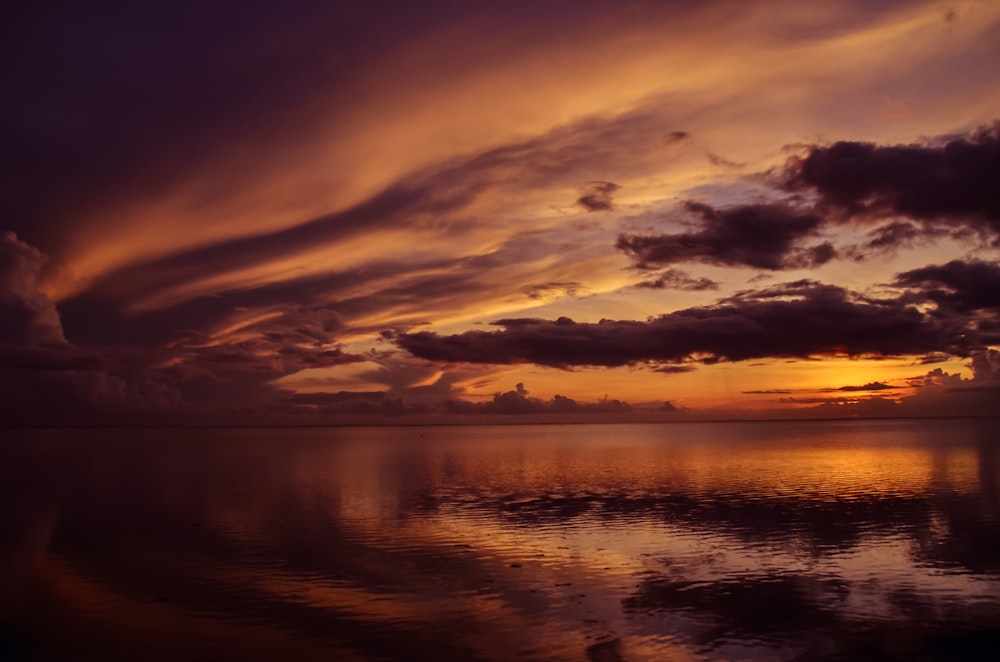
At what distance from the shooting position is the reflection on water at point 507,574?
26.6 meters

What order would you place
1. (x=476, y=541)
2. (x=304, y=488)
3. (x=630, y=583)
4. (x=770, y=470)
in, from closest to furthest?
1. (x=630, y=583)
2. (x=476, y=541)
3. (x=304, y=488)
4. (x=770, y=470)

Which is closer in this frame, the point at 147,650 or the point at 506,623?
the point at 147,650

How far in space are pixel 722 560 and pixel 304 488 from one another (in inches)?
2086

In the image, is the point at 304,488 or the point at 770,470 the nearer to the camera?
the point at 304,488

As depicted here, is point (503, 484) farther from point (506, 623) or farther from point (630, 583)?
point (506, 623)

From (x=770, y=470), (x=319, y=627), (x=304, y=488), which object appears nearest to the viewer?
(x=319, y=627)

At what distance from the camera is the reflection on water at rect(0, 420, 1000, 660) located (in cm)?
2658

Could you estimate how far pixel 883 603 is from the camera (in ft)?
101

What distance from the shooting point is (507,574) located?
121 feet

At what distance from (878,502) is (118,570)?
56255mm

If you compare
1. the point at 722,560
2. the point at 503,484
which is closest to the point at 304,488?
the point at 503,484

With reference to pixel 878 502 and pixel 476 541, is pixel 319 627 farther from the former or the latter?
pixel 878 502

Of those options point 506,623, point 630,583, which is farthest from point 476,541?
point 506,623

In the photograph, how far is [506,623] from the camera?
28.7m
